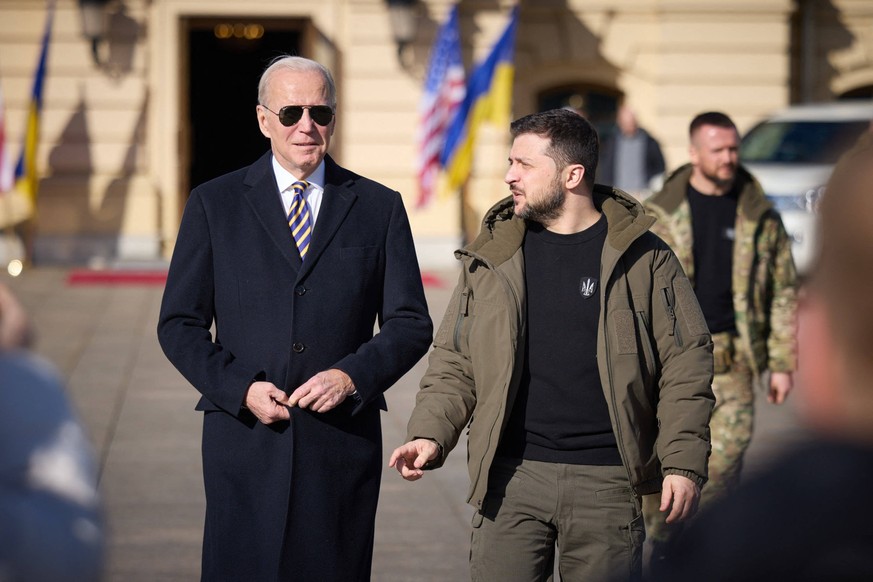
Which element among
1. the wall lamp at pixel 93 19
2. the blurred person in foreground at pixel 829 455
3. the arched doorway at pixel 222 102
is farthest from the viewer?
the arched doorway at pixel 222 102

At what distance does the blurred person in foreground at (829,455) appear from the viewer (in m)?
1.31

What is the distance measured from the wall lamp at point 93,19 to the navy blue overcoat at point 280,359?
13.1 meters

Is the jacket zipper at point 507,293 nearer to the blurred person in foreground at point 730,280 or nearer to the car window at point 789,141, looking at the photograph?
the blurred person in foreground at point 730,280

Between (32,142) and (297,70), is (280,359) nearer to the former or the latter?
(297,70)

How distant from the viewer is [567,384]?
3863mm

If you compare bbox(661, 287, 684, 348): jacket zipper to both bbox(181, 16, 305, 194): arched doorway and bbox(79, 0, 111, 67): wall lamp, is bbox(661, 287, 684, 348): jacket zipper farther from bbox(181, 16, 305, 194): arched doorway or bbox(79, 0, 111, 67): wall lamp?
bbox(181, 16, 305, 194): arched doorway

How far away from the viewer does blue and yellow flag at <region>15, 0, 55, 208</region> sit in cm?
1627

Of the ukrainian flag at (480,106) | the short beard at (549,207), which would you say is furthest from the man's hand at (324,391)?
the ukrainian flag at (480,106)

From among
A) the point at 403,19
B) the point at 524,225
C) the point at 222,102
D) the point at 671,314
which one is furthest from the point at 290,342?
the point at 222,102

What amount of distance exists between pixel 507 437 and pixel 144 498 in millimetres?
3445

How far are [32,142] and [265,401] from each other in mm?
13497

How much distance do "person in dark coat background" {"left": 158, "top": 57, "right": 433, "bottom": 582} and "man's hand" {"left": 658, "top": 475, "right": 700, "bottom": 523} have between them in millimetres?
853

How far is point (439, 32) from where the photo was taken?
56.1ft

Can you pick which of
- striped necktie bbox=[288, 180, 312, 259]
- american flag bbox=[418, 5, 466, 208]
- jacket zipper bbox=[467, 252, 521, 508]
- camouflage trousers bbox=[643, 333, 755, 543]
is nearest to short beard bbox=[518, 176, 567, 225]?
jacket zipper bbox=[467, 252, 521, 508]
